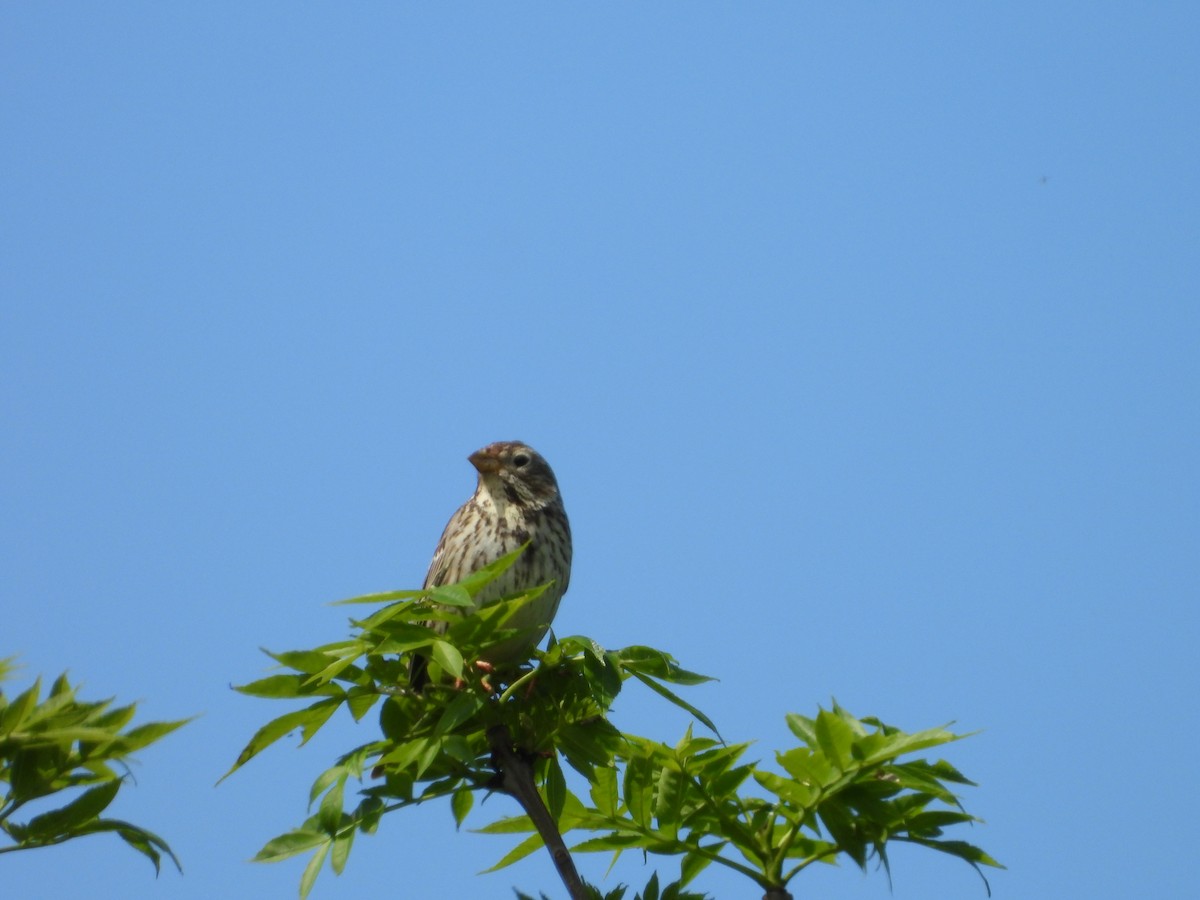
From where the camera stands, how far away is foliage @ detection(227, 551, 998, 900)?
5.05 metres

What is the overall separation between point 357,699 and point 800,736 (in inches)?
56.8

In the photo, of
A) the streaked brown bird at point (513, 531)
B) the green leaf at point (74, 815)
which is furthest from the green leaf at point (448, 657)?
the streaked brown bird at point (513, 531)

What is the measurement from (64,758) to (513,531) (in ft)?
13.9

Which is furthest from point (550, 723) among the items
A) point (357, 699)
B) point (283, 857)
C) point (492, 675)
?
point (283, 857)

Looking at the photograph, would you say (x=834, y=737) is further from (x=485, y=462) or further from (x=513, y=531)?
(x=485, y=462)

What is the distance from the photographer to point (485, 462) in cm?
→ 948

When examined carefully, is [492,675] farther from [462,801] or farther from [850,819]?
[850,819]

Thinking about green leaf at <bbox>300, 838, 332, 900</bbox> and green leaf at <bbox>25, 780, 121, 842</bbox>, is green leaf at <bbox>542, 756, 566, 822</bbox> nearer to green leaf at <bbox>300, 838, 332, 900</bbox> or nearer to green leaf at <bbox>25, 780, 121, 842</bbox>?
green leaf at <bbox>300, 838, 332, 900</bbox>

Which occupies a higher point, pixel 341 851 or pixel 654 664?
pixel 654 664

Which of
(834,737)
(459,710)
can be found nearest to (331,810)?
(459,710)

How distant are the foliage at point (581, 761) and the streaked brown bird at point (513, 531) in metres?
2.59

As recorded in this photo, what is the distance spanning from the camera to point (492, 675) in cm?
590

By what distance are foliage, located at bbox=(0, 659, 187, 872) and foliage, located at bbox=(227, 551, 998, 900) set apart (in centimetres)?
38

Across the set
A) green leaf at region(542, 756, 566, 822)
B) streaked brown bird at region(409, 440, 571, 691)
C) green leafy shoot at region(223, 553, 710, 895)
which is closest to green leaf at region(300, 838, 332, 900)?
green leafy shoot at region(223, 553, 710, 895)
